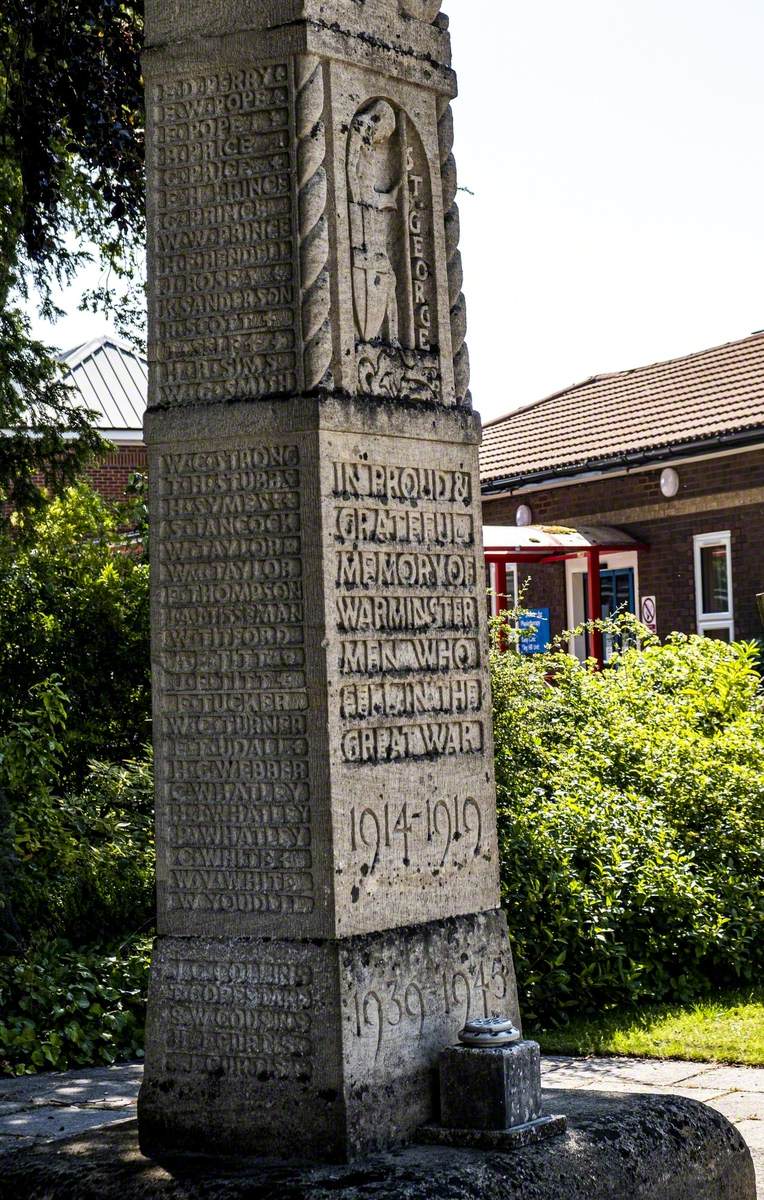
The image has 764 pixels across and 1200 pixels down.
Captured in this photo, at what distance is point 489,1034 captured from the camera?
4.69 m

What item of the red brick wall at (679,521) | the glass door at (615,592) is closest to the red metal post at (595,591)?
the glass door at (615,592)

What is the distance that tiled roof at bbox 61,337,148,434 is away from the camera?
26.7m

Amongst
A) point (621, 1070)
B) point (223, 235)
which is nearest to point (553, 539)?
point (621, 1070)

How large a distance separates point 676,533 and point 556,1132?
49.1 feet

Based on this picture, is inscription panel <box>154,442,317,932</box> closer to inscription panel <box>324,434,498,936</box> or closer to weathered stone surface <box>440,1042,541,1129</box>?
inscription panel <box>324,434,498,936</box>

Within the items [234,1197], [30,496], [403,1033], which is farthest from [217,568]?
[30,496]

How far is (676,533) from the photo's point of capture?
62.7ft

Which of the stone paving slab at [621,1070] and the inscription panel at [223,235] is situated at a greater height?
the inscription panel at [223,235]

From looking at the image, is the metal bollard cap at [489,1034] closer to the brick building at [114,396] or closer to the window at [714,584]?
the window at [714,584]

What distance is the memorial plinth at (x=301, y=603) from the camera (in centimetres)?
458

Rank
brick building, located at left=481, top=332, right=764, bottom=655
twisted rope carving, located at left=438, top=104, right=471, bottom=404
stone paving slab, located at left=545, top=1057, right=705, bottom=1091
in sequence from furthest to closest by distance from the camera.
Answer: brick building, located at left=481, top=332, right=764, bottom=655
stone paving slab, located at left=545, top=1057, right=705, bottom=1091
twisted rope carving, located at left=438, top=104, right=471, bottom=404

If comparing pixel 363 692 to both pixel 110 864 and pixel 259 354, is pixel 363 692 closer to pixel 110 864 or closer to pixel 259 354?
pixel 259 354

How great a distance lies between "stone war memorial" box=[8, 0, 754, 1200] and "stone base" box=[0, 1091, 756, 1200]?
1cm

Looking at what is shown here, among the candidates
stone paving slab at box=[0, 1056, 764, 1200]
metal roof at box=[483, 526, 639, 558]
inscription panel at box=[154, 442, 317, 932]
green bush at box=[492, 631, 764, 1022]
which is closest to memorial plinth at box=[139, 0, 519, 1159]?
inscription panel at box=[154, 442, 317, 932]
